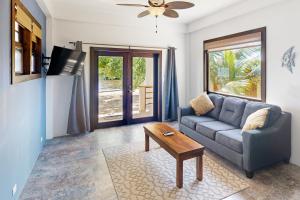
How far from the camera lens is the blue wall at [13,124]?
Answer: 1.82 meters

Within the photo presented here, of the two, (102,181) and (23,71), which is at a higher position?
(23,71)

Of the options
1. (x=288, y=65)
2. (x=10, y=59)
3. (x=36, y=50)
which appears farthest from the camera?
(x=36, y=50)

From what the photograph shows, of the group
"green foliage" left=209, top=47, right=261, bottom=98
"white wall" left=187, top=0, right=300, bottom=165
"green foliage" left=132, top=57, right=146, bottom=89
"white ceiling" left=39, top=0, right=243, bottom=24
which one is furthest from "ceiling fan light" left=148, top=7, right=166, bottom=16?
"green foliage" left=132, top=57, right=146, bottom=89

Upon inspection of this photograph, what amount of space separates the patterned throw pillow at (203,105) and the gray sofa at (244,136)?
0.31 metres

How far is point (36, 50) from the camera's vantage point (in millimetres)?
3520

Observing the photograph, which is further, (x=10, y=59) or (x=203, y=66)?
(x=203, y=66)

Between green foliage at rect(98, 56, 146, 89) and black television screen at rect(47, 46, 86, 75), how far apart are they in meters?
0.79

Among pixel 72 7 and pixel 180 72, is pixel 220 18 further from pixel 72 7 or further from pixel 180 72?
pixel 72 7

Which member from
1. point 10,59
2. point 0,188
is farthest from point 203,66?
point 0,188

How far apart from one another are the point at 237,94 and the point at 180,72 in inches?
78.6

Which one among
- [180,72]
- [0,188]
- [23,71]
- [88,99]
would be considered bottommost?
[0,188]

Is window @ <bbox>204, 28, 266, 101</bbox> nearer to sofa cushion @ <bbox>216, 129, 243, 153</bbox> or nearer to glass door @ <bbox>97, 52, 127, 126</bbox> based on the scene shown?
sofa cushion @ <bbox>216, 129, 243, 153</bbox>

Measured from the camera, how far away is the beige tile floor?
2.31 m

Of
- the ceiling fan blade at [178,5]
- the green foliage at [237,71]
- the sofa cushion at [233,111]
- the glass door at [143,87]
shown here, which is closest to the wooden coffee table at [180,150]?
the sofa cushion at [233,111]
